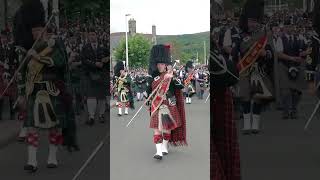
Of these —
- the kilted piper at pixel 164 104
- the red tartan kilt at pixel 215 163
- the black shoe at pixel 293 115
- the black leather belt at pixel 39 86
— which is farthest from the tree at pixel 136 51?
the black shoe at pixel 293 115

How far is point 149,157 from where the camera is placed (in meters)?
4.34

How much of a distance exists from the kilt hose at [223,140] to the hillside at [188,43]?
0.23 metres

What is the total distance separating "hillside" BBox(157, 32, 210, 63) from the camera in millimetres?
2843

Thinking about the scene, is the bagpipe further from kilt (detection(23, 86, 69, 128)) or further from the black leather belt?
the black leather belt

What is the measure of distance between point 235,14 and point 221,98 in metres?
0.38

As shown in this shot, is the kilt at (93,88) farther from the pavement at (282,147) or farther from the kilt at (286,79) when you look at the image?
the kilt at (286,79)

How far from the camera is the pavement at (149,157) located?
12.6ft

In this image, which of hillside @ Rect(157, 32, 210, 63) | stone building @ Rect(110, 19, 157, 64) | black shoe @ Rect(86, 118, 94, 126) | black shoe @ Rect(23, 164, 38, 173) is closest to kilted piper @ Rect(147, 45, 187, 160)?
hillside @ Rect(157, 32, 210, 63)

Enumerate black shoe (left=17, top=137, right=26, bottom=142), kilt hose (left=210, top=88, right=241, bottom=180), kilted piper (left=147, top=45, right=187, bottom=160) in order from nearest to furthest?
kilt hose (left=210, top=88, right=241, bottom=180) → black shoe (left=17, top=137, right=26, bottom=142) → kilted piper (left=147, top=45, right=187, bottom=160)

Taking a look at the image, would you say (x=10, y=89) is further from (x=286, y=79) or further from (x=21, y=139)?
(x=286, y=79)

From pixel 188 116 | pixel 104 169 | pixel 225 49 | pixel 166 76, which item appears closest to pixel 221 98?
pixel 225 49

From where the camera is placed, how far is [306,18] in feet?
9.05

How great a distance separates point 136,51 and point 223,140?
0.94 meters

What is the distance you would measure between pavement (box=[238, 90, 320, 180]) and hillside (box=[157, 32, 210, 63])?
43 cm
